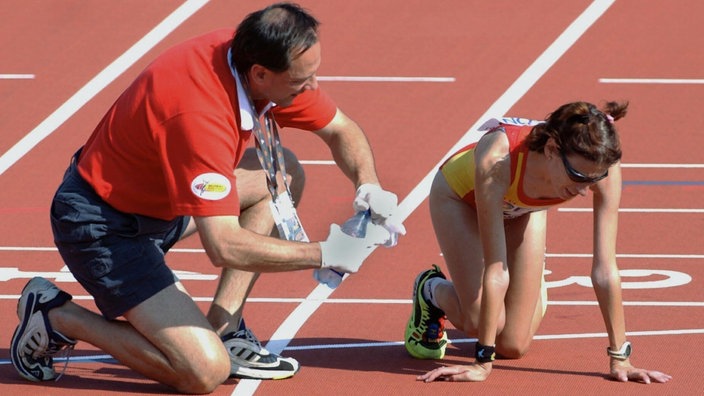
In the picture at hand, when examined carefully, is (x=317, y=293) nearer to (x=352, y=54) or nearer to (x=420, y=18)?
(x=352, y=54)

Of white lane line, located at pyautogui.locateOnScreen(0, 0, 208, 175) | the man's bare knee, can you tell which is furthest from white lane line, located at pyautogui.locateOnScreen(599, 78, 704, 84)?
the man's bare knee

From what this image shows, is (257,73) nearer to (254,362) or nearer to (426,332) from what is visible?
(254,362)

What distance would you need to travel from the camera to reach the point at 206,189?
498 cm

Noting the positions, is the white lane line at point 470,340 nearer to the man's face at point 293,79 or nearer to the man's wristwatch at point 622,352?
the man's wristwatch at point 622,352

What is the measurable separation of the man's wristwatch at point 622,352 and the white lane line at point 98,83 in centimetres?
537

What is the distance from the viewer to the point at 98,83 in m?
11.0

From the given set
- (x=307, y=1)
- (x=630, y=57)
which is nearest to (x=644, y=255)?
(x=630, y=57)

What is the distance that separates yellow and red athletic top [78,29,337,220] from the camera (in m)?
4.99

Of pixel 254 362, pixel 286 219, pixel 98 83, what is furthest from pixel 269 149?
pixel 98 83

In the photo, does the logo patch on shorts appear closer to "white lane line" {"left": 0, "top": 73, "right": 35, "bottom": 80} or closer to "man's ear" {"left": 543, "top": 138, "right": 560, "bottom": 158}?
"man's ear" {"left": 543, "top": 138, "right": 560, "bottom": 158}

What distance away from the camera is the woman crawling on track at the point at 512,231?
208 inches

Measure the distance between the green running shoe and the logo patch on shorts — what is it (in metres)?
1.42

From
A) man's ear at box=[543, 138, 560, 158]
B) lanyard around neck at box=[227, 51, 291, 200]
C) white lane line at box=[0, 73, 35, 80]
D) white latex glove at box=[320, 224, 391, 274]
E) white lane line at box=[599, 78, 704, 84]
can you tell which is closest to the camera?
white latex glove at box=[320, 224, 391, 274]

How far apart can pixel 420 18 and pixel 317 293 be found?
18.4 feet
